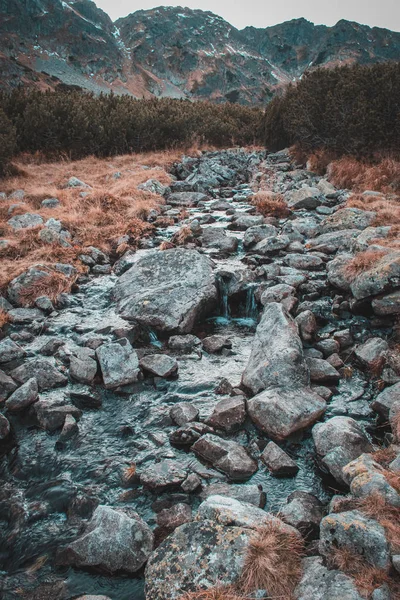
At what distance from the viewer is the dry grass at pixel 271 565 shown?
293 centimetres

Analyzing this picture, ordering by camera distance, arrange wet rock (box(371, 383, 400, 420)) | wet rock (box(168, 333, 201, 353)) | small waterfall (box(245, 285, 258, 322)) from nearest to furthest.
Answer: wet rock (box(371, 383, 400, 420)), wet rock (box(168, 333, 201, 353)), small waterfall (box(245, 285, 258, 322))

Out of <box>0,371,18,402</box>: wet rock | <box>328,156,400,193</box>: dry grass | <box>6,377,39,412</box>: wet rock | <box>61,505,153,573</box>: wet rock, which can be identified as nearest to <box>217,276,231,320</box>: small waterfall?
<box>6,377,39,412</box>: wet rock

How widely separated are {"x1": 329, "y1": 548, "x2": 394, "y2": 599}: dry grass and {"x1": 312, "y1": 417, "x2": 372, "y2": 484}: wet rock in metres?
1.23

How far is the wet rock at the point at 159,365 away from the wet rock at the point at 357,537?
361 centimetres

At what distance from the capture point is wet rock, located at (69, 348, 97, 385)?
623 cm

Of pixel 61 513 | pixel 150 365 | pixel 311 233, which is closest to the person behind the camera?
pixel 61 513

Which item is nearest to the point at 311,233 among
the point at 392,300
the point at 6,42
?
the point at 392,300

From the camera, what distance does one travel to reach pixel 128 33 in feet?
653

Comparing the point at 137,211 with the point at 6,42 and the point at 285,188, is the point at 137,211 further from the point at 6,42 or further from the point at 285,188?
the point at 6,42

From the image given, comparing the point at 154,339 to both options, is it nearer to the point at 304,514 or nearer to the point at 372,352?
the point at 372,352

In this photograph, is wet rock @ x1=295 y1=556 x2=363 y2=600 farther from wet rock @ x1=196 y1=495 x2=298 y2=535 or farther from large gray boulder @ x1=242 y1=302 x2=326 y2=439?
large gray boulder @ x1=242 y1=302 x2=326 y2=439

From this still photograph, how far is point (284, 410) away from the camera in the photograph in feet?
16.3

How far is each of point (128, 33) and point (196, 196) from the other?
231 meters

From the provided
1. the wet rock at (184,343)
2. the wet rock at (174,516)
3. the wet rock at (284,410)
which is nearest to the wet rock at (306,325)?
the wet rock at (284,410)
